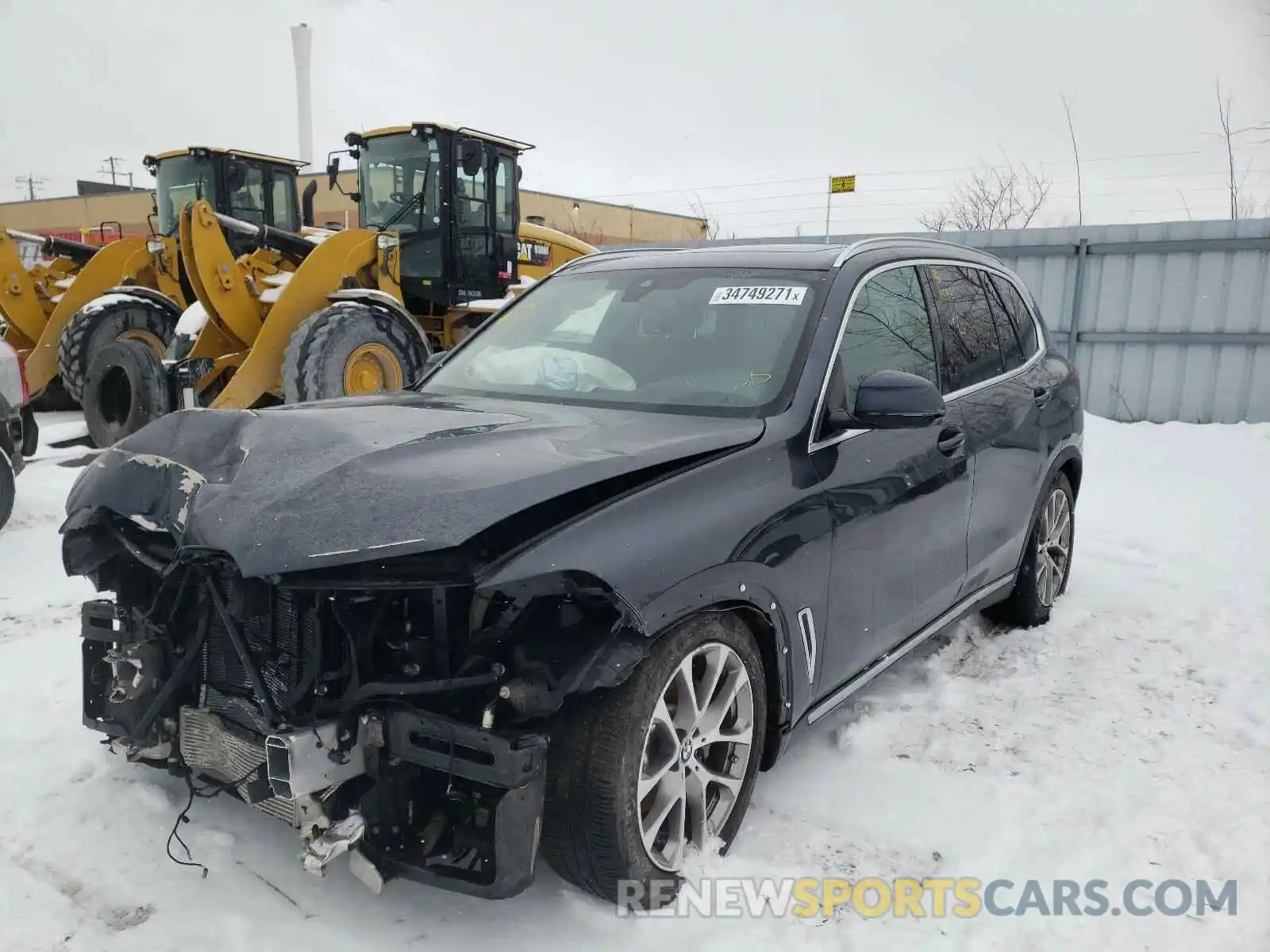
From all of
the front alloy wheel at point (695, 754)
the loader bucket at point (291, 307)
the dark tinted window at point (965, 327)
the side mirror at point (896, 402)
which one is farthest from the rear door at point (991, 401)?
the loader bucket at point (291, 307)

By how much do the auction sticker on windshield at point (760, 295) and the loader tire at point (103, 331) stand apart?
8.04m

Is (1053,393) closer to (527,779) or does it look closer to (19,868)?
(527,779)

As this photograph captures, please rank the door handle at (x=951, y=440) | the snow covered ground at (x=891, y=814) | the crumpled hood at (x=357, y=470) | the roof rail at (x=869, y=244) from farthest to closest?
the door handle at (x=951, y=440), the roof rail at (x=869, y=244), the snow covered ground at (x=891, y=814), the crumpled hood at (x=357, y=470)

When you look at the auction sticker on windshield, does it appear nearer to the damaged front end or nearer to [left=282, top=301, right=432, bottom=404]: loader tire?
the damaged front end

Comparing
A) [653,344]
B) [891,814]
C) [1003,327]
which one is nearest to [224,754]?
[653,344]

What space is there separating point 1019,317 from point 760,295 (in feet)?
6.62

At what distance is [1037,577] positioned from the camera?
15.6 feet

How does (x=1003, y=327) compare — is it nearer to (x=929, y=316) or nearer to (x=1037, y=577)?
(x=929, y=316)

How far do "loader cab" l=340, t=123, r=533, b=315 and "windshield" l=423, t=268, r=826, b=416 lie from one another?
20.8ft

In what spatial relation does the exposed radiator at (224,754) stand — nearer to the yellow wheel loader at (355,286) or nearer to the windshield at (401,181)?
the yellow wheel loader at (355,286)

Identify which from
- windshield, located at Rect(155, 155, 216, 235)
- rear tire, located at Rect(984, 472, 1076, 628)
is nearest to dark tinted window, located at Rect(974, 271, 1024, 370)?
rear tire, located at Rect(984, 472, 1076, 628)

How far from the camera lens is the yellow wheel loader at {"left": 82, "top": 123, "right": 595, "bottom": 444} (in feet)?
27.6

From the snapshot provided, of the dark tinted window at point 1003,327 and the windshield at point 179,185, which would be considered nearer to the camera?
the dark tinted window at point 1003,327

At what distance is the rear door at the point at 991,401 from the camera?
389 cm
